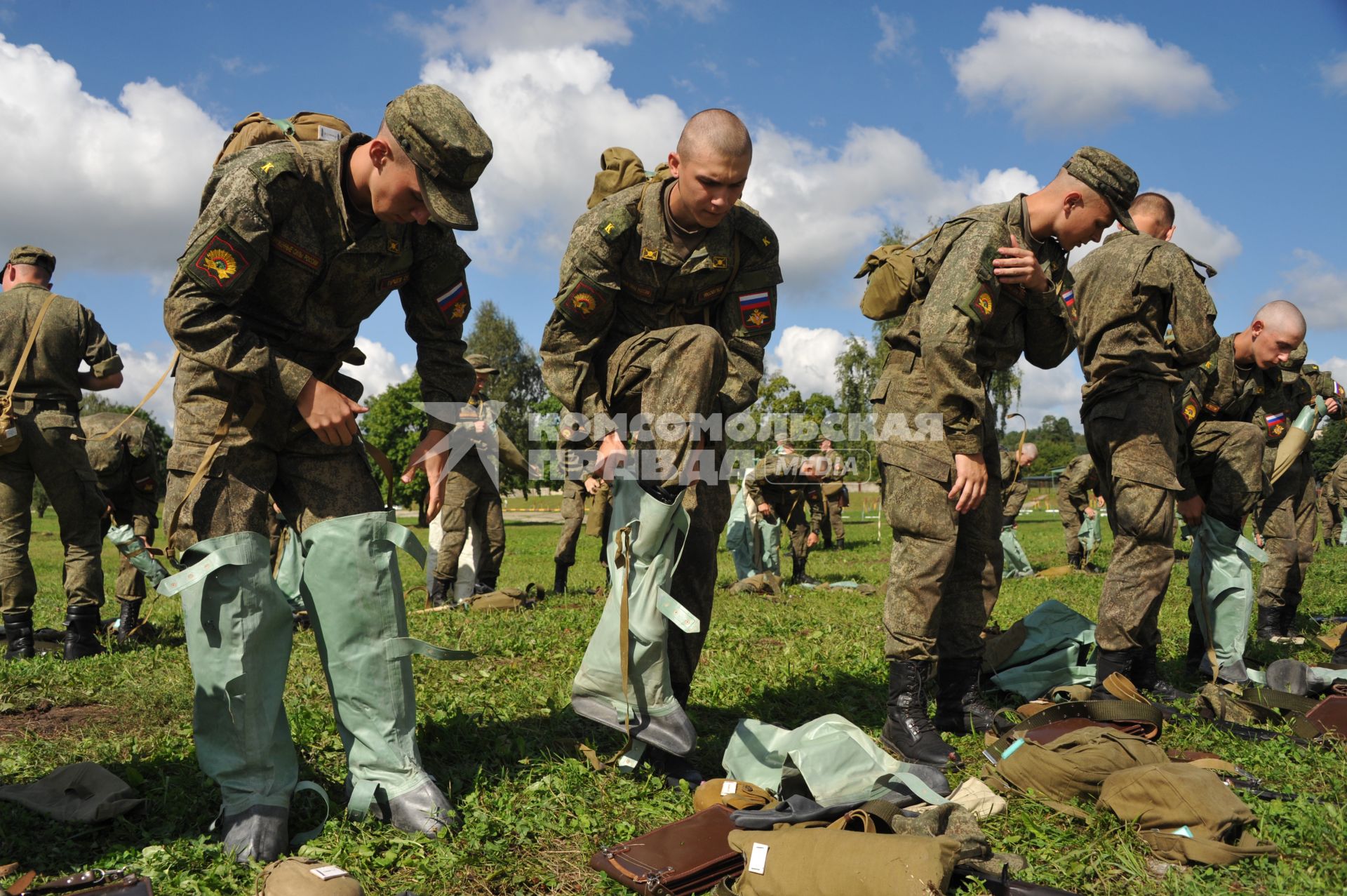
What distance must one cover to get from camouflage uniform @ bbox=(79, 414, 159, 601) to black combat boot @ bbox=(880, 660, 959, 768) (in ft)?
21.9

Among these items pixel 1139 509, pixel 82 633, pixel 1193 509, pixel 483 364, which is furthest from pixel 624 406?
pixel 483 364

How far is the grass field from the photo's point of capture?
2893 mm

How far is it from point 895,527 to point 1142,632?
1.78 metres

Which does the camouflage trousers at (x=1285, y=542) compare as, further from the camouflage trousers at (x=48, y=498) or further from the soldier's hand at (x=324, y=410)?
the camouflage trousers at (x=48, y=498)

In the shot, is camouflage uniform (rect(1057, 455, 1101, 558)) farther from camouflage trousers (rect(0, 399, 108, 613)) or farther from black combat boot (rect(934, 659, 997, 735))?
camouflage trousers (rect(0, 399, 108, 613))

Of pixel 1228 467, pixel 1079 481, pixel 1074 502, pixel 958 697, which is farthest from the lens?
pixel 1074 502

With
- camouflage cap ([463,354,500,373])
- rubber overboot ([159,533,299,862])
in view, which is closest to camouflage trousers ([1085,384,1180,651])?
rubber overboot ([159,533,299,862])

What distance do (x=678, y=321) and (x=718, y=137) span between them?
0.80m

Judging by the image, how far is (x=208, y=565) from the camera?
2.93 m

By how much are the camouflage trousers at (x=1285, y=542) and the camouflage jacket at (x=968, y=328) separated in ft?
14.6

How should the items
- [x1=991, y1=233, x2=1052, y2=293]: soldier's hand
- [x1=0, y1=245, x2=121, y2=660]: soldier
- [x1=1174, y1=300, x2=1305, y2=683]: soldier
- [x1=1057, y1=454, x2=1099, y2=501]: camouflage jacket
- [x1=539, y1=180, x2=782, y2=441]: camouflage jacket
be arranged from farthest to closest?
[x1=1057, y1=454, x2=1099, y2=501]: camouflage jacket, [x1=0, y1=245, x2=121, y2=660]: soldier, [x1=1174, y1=300, x2=1305, y2=683]: soldier, [x1=991, y1=233, x2=1052, y2=293]: soldier's hand, [x1=539, y1=180, x2=782, y2=441]: camouflage jacket

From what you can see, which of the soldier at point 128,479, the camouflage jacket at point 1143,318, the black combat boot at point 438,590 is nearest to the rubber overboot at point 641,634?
the camouflage jacket at point 1143,318

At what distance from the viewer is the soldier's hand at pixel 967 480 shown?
13.6ft

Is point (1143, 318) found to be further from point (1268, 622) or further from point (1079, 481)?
point (1079, 481)
